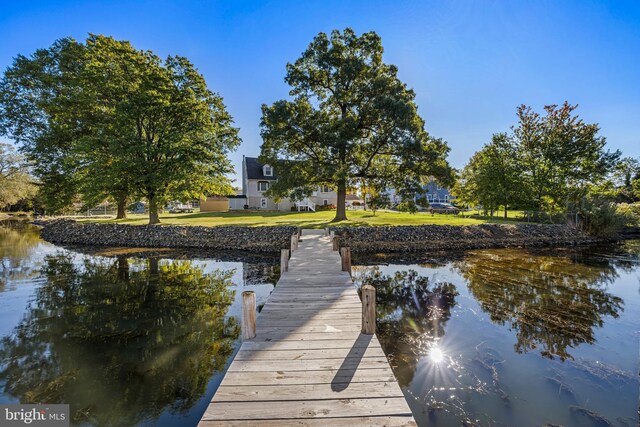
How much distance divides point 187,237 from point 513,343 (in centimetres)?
1913

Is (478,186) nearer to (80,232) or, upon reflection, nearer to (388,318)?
(388,318)

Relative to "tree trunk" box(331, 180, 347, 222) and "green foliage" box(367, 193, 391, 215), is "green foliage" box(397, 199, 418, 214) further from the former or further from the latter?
"tree trunk" box(331, 180, 347, 222)

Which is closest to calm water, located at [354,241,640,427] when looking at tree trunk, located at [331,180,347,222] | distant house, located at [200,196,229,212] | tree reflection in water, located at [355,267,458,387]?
tree reflection in water, located at [355,267,458,387]

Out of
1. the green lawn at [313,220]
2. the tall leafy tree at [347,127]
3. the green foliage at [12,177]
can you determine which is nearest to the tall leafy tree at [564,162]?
the green lawn at [313,220]

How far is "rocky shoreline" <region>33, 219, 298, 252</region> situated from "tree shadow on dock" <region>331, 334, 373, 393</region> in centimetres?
1301

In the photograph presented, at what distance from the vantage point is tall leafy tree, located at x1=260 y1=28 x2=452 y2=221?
71.0 feet

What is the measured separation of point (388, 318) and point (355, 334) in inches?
127

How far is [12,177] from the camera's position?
41656mm

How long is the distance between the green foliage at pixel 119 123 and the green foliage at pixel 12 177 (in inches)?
855

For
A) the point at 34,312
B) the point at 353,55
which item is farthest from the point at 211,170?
the point at 34,312

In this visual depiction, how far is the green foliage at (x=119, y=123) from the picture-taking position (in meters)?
20.6

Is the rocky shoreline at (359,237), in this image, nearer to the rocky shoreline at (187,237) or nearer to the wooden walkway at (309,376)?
the rocky shoreline at (187,237)

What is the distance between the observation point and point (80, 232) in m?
23.1

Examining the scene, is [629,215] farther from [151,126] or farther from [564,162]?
[151,126]
